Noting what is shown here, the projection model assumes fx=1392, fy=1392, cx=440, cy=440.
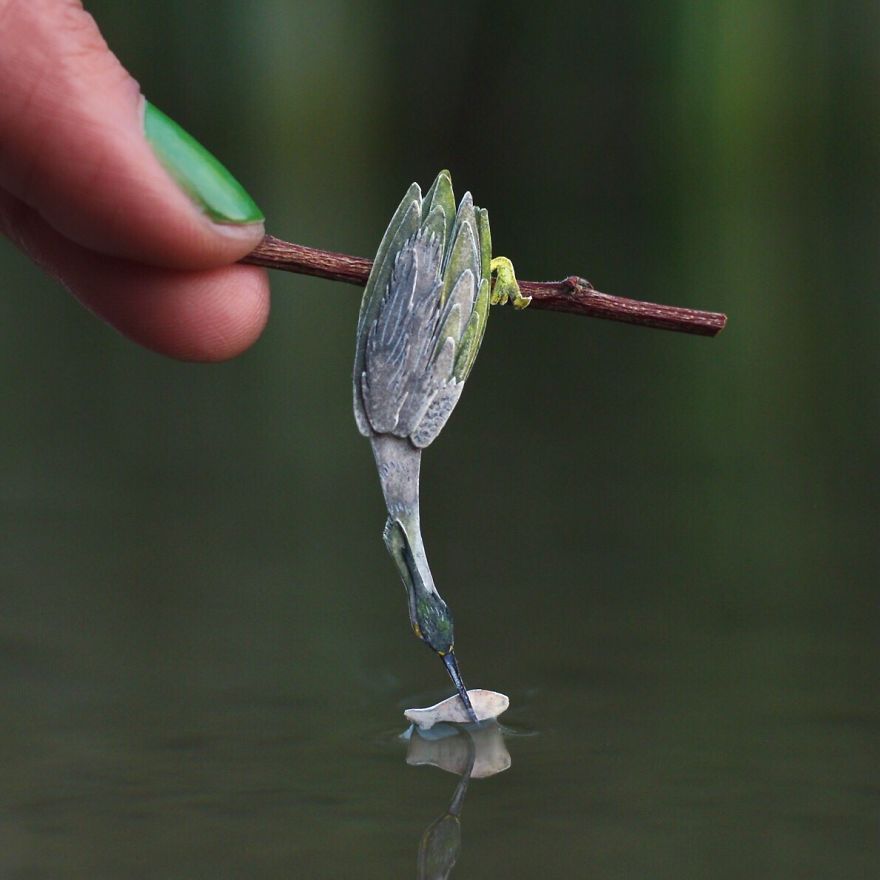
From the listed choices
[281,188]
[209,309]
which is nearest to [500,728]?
[209,309]

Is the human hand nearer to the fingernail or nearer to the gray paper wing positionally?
the fingernail

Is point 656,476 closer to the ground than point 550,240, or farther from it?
closer to the ground

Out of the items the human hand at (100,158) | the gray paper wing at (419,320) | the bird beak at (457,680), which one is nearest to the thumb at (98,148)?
the human hand at (100,158)

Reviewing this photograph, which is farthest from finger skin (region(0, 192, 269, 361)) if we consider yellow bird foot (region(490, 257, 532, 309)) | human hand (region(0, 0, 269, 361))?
yellow bird foot (region(490, 257, 532, 309))

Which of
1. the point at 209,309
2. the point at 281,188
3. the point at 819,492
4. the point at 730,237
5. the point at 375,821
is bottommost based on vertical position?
the point at 375,821

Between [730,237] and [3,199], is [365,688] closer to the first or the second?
[3,199]

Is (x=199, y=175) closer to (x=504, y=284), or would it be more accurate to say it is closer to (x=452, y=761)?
(x=504, y=284)

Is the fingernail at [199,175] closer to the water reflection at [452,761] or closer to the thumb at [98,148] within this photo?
the thumb at [98,148]
